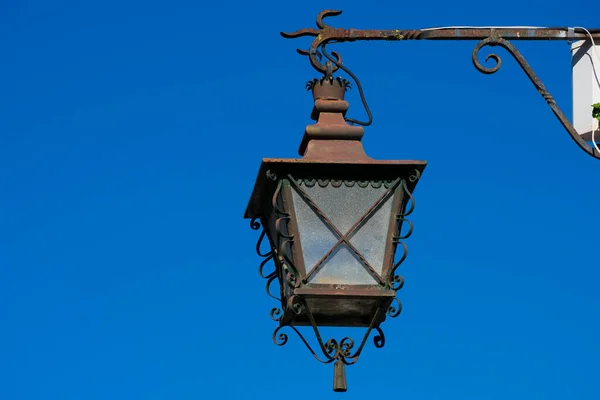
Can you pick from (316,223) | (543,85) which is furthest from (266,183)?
(543,85)

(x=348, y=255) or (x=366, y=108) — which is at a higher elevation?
(x=366, y=108)

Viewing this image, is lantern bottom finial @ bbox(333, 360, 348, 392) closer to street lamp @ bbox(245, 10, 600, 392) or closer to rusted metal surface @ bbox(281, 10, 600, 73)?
street lamp @ bbox(245, 10, 600, 392)

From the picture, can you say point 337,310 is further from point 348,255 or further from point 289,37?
point 289,37

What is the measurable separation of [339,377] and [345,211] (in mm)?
853

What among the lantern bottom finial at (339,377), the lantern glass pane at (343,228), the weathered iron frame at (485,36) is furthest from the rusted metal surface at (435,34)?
the lantern bottom finial at (339,377)

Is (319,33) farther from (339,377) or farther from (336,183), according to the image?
(339,377)

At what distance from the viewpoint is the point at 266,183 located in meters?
9.67

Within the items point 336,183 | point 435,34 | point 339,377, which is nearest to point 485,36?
point 435,34

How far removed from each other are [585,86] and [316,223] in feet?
5.07

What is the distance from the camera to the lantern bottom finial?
367 inches

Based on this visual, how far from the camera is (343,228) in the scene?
9586 millimetres

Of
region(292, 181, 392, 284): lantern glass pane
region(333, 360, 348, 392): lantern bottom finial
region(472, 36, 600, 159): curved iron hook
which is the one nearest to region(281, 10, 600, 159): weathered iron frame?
region(472, 36, 600, 159): curved iron hook

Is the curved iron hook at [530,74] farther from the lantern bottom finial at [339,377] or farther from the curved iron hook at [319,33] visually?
the lantern bottom finial at [339,377]

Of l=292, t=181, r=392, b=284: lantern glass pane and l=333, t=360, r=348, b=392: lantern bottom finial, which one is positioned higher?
l=292, t=181, r=392, b=284: lantern glass pane
